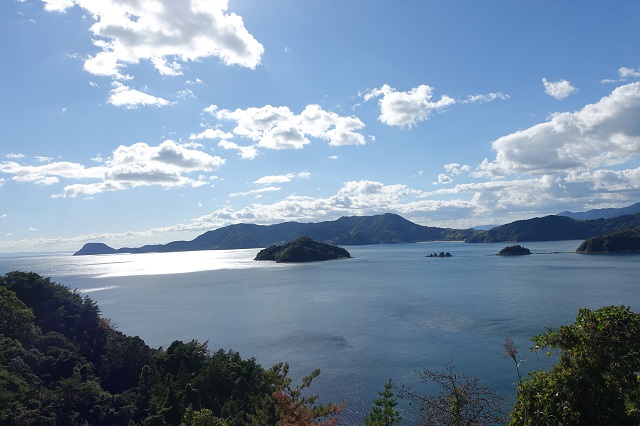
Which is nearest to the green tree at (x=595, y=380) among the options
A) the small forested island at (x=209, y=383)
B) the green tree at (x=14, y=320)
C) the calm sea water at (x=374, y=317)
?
the small forested island at (x=209, y=383)

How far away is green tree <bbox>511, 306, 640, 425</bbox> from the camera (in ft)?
35.0

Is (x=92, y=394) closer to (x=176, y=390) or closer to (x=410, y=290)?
(x=176, y=390)

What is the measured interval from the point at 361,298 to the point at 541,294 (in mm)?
37496

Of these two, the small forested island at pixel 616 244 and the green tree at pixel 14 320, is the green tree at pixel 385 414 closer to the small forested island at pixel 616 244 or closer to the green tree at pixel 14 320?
the green tree at pixel 14 320

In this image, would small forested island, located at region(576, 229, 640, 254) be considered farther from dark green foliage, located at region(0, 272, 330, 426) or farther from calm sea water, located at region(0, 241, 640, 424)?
dark green foliage, located at region(0, 272, 330, 426)

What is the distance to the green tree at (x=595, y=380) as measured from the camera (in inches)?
420

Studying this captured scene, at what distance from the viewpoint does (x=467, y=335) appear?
189ft

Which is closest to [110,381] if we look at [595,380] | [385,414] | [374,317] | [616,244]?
[385,414]

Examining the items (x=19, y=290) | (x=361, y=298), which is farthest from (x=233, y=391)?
(x=361, y=298)

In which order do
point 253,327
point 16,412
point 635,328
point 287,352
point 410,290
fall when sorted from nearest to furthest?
point 635,328
point 16,412
point 287,352
point 253,327
point 410,290

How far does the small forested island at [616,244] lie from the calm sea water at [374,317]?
69.8 meters

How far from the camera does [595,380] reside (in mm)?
11102

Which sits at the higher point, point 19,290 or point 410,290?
point 19,290

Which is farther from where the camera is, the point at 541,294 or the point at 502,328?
the point at 541,294
